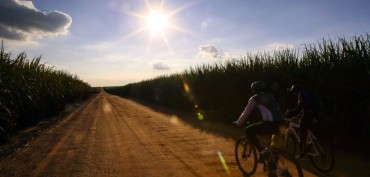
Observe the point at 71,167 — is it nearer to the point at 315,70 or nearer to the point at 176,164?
the point at 176,164

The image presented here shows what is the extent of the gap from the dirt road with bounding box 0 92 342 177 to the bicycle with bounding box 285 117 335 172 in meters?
0.44

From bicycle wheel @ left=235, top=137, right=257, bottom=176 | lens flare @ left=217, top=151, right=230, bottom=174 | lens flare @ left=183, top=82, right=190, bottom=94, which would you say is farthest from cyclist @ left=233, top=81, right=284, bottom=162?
lens flare @ left=183, top=82, right=190, bottom=94

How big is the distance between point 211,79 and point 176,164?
16.5 metres

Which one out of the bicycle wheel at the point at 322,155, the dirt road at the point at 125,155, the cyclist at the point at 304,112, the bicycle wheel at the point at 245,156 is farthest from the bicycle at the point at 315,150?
the bicycle wheel at the point at 245,156

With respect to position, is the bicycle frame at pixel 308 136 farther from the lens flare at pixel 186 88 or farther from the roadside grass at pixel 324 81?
the lens flare at pixel 186 88

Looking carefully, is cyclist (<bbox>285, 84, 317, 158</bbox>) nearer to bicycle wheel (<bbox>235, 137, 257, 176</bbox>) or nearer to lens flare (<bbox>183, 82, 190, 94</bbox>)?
bicycle wheel (<bbox>235, 137, 257, 176</bbox>)

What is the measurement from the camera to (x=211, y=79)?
84.2 ft

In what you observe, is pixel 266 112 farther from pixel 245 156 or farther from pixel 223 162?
pixel 223 162

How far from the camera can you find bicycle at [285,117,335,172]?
27.3 feet

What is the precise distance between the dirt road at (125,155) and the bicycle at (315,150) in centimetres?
44

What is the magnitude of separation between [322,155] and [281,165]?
2.06 meters

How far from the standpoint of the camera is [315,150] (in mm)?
8531

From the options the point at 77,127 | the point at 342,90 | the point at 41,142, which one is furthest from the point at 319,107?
the point at 77,127

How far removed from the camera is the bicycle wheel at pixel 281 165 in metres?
6.47
